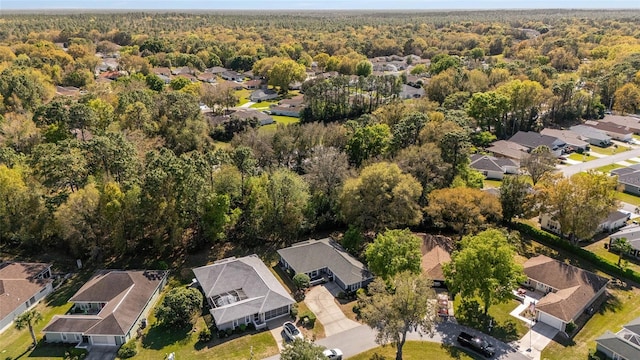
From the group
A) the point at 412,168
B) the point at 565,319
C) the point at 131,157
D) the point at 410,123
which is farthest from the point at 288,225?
the point at 565,319

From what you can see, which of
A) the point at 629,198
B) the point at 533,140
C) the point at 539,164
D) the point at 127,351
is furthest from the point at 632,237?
the point at 127,351

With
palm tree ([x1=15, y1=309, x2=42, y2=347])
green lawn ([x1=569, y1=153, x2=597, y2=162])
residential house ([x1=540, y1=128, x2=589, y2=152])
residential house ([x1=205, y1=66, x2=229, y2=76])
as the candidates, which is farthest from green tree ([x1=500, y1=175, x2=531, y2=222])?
residential house ([x1=205, y1=66, x2=229, y2=76])

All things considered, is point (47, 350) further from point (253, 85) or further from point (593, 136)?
point (253, 85)

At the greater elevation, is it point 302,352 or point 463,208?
point 302,352

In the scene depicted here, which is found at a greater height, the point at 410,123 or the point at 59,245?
the point at 410,123

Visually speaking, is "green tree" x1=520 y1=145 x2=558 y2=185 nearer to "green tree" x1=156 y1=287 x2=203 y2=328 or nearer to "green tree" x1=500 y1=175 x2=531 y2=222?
"green tree" x1=500 y1=175 x2=531 y2=222

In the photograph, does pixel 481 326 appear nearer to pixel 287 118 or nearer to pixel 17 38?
pixel 287 118
